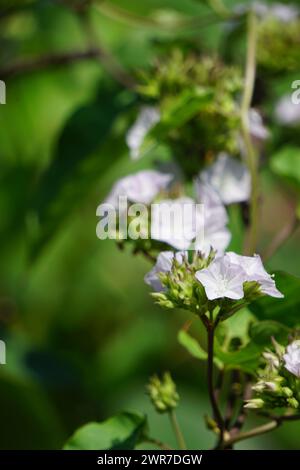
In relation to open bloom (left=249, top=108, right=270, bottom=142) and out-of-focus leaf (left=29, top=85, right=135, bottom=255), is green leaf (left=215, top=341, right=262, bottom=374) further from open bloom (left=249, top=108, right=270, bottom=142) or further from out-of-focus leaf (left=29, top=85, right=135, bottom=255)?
out-of-focus leaf (left=29, top=85, right=135, bottom=255)

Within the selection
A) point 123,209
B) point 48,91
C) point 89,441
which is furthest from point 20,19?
point 89,441

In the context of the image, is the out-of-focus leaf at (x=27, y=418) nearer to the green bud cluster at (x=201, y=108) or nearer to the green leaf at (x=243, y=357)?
the green bud cluster at (x=201, y=108)

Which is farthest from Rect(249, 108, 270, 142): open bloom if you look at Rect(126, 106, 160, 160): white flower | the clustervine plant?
Rect(126, 106, 160, 160): white flower

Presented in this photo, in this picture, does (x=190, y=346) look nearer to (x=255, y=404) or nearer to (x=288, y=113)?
(x=255, y=404)

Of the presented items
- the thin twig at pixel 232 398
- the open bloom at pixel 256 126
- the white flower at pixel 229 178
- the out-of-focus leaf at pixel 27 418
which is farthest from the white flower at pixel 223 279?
the out-of-focus leaf at pixel 27 418

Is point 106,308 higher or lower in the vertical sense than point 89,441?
lower

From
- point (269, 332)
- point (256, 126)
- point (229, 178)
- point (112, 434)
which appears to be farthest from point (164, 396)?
point (256, 126)
